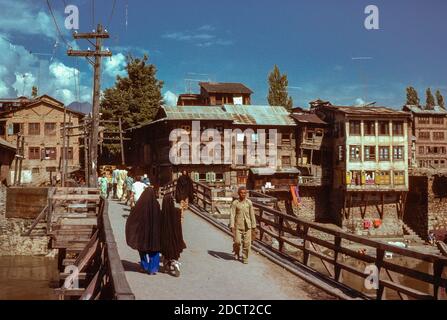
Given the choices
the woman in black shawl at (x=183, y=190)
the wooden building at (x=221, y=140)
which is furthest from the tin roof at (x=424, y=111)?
the woman in black shawl at (x=183, y=190)

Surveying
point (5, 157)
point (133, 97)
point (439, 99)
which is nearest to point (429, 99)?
point (439, 99)

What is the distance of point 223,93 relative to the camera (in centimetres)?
6250

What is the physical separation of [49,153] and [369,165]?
130 feet

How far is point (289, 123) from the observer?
55688 mm

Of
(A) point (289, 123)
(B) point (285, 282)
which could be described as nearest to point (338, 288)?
(B) point (285, 282)

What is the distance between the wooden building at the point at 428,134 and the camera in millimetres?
73500

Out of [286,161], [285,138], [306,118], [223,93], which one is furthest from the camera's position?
[223,93]

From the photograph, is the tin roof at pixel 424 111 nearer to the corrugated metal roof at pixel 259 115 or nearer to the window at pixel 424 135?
the window at pixel 424 135

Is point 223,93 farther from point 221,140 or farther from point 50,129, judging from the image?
point 50,129

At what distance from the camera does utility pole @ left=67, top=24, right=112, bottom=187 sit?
24672 millimetres

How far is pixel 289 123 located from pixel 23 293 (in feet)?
124

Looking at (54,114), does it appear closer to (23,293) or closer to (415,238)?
(23,293)

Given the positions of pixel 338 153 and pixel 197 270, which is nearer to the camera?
pixel 197 270
